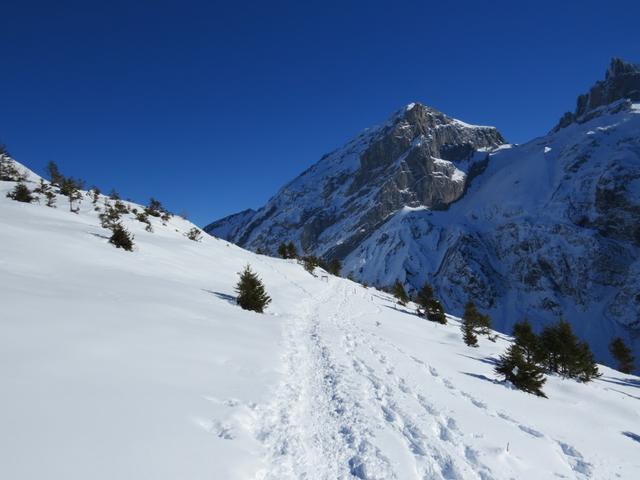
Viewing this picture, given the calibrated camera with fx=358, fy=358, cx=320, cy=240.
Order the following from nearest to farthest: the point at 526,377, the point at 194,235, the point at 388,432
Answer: the point at 388,432
the point at 526,377
the point at 194,235

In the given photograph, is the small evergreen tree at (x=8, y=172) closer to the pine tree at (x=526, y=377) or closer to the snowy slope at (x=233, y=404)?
the snowy slope at (x=233, y=404)

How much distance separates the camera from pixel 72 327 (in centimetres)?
667

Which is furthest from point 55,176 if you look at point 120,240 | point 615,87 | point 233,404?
point 615,87

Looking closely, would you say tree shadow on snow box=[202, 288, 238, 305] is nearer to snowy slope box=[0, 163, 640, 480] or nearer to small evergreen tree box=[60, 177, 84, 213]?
snowy slope box=[0, 163, 640, 480]

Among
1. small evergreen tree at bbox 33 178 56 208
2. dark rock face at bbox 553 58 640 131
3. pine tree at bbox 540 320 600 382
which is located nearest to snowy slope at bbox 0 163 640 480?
pine tree at bbox 540 320 600 382

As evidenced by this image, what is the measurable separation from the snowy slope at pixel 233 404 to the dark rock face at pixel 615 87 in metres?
225

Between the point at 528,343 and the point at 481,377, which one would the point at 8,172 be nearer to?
the point at 481,377

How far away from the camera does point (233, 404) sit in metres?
5.93

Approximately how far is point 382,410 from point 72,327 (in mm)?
6103

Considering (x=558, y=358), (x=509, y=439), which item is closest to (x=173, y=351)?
(x=509, y=439)

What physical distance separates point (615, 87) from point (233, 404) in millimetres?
249782

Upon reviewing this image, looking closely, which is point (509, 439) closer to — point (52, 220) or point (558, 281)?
point (52, 220)

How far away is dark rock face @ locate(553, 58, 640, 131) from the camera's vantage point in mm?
178712

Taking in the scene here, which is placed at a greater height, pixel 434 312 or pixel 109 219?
pixel 109 219
